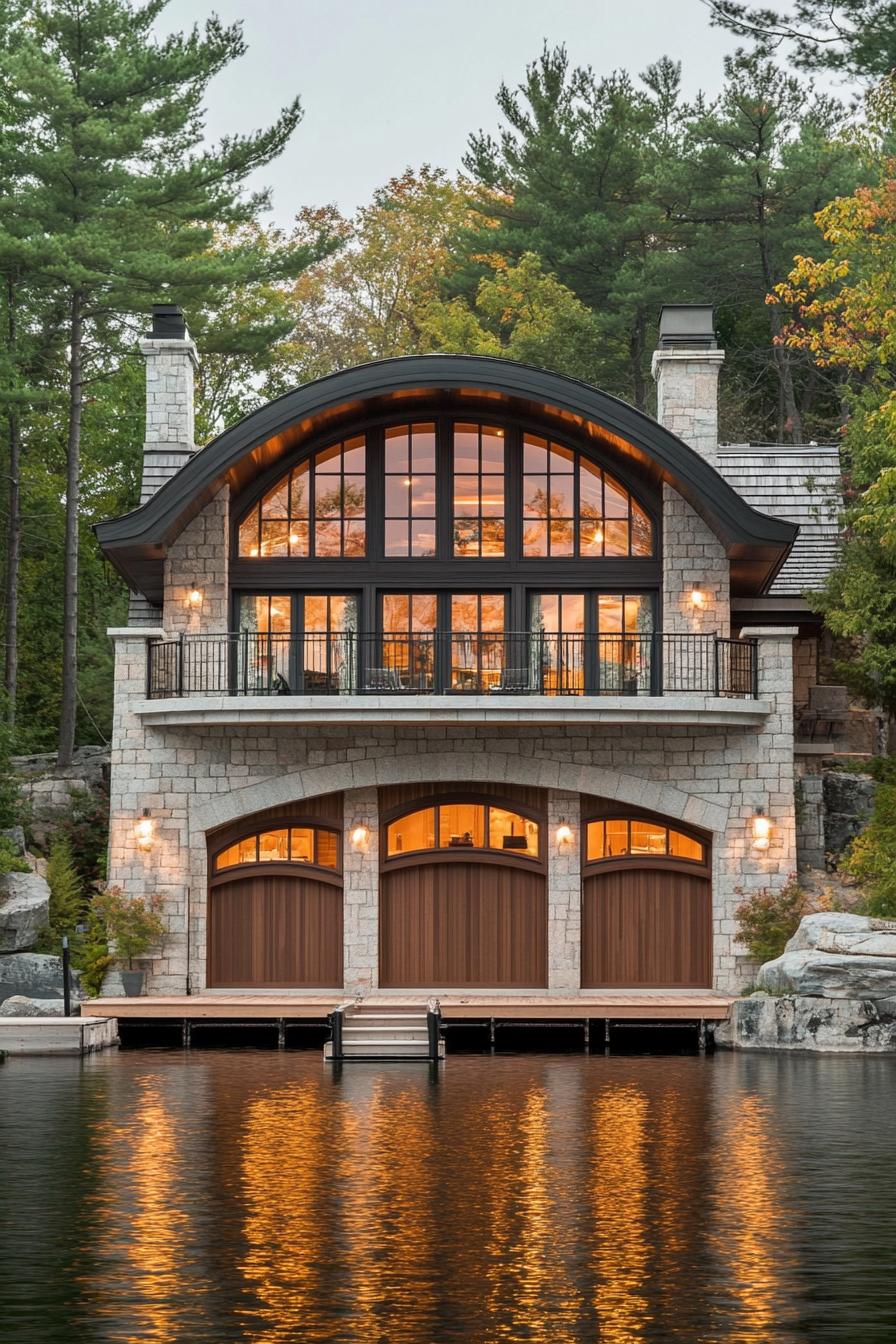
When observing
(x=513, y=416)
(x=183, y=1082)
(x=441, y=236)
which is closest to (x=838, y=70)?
(x=513, y=416)

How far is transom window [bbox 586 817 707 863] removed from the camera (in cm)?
3089

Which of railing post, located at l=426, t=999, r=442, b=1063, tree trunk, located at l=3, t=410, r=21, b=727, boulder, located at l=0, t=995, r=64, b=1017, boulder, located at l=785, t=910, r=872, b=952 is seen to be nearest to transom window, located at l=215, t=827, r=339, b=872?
boulder, located at l=0, t=995, r=64, b=1017

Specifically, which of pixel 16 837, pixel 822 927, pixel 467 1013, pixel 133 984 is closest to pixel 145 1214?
pixel 467 1013

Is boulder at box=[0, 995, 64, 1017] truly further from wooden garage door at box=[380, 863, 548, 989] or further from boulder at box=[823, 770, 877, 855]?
boulder at box=[823, 770, 877, 855]

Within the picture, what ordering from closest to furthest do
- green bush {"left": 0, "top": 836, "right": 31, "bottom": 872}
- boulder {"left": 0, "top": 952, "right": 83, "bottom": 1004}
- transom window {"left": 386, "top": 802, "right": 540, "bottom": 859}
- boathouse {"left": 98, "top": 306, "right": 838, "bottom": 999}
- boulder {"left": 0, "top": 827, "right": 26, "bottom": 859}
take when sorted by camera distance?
boulder {"left": 0, "top": 952, "right": 83, "bottom": 1004}, boathouse {"left": 98, "top": 306, "right": 838, "bottom": 999}, transom window {"left": 386, "top": 802, "right": 540, "bottom": 859}, green bush {"left": 0, "top": 836, "right": 31, "bottom": 872}, boulder {"left": 0, "top": 827, "right": 26, "bottom": 859}

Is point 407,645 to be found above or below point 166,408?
A: below

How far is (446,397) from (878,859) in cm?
1005

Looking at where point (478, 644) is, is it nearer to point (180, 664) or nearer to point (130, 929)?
point (180, 664)

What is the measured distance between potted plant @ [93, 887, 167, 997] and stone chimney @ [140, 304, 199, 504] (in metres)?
7.71

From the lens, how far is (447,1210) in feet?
47.1

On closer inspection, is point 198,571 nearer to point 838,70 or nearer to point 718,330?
point 838,70

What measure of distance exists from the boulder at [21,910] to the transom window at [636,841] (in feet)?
29.1

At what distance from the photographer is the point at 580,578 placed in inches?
1236

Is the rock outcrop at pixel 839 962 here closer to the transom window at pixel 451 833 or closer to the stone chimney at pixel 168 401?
the transom window at pixel 451 833
